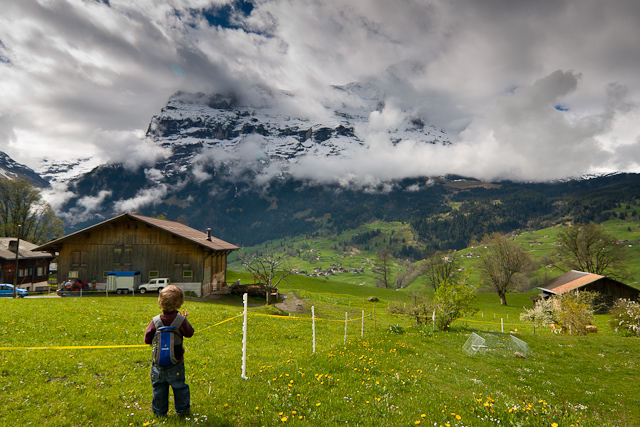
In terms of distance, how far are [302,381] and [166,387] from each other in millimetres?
4200

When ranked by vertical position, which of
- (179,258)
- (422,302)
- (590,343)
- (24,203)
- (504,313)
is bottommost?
(504,313)

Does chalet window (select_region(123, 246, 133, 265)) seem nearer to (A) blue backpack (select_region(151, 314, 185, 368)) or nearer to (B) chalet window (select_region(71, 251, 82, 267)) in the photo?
(B) chalet window (select_region(71, 251, 82, 267))

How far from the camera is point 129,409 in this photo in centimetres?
775

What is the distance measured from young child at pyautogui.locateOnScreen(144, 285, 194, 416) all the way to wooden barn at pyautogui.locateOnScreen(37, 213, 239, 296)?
3936 cm

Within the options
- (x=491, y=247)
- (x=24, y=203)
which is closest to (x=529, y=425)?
(x=491, y=247)

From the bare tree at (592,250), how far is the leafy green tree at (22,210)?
423 ft

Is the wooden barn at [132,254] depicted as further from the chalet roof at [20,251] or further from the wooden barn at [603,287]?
the wooden barn at [603,287]

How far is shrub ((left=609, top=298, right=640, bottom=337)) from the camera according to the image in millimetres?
27562

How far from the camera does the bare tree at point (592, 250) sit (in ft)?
224

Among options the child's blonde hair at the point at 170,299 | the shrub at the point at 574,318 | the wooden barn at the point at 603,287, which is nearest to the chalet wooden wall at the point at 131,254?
the child's blonde hair at the point at 170,299

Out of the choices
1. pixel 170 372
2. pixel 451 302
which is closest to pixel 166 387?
pixel 170 372

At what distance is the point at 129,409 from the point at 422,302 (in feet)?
86.3

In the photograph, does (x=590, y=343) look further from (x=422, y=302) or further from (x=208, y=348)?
(x=208, y=348)

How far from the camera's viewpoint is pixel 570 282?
6159 centimetres
